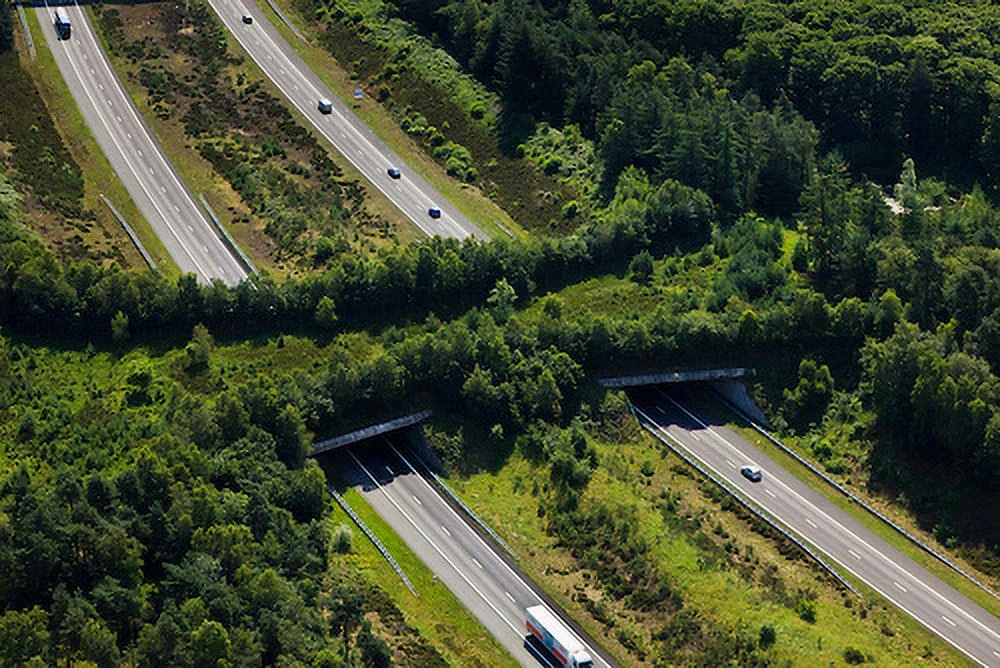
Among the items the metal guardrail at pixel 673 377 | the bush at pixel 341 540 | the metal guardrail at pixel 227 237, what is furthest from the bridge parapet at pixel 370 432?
the metal guardrail at pixel 227 237

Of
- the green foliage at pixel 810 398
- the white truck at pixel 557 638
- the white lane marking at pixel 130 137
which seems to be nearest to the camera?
the white truck at pixel 557 638

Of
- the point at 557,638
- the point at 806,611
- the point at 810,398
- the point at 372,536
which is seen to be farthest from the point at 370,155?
the point at 806,611

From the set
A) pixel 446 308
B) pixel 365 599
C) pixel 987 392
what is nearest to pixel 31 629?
pixel 365 599

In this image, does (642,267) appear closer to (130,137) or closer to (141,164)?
(141,164)

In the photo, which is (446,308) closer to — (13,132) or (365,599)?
(365,599)

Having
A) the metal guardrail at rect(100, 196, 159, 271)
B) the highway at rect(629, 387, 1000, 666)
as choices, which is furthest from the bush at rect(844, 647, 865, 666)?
the metal guardrail at rect(100, 196, 159, 271)

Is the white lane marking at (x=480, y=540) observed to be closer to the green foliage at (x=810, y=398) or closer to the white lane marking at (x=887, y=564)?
the white lane marking at (x=887, y=564)

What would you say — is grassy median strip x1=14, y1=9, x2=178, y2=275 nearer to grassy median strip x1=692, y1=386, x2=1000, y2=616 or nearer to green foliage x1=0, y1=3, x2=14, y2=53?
green foliage x1=0, y1=3, x2=14, y2=53
